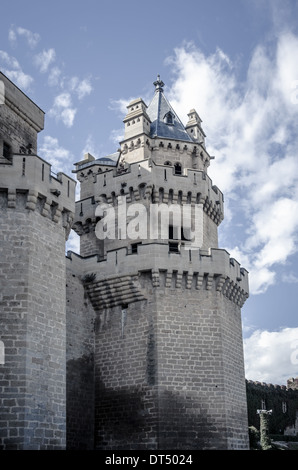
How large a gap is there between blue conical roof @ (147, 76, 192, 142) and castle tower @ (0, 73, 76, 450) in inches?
406

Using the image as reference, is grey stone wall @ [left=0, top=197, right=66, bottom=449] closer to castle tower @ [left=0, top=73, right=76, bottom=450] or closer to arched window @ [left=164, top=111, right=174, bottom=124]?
castle tower @ [left=0, top=73, right=76, bottom=450]

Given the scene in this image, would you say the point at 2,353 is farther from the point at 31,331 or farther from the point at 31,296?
the point at 31,296

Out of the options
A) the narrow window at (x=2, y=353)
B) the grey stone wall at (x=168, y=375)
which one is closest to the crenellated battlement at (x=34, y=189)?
the narrow window at (x=2, y=353)

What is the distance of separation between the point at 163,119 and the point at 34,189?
1391 centimetres

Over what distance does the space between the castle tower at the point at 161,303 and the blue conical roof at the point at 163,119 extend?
71 cm

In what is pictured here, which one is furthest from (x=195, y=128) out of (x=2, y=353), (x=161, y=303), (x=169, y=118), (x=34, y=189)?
(x=2, y=353)

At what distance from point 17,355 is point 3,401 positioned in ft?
4.16

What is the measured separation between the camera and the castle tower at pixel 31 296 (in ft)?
52.6

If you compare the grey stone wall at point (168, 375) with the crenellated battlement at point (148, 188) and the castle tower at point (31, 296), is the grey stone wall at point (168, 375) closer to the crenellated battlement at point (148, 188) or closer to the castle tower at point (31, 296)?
the crenellated battlement at point (148, 188)

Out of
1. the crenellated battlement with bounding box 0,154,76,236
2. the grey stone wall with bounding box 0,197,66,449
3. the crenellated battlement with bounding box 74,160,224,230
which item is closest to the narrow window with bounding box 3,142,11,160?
Answer: the crenellated battlement with bounding box 0,154,76,236

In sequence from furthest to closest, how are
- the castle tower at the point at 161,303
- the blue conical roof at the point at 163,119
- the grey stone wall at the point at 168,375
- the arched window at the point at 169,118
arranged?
1. the arched window at the point at 169,118
2. the blue conical roof at the point at 163,119
3. the castle tower at the point at 161,303
4. the grey stone wall at the point at 168,375

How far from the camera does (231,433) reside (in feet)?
72.6

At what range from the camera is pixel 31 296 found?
17.2 metres

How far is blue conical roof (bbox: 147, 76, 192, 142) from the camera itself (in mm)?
29438
